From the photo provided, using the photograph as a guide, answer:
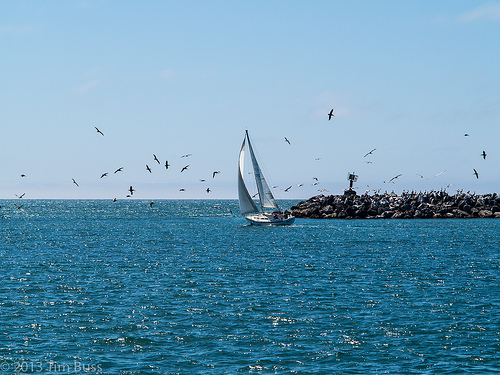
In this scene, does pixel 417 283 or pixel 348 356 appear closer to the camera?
pixel 348 356

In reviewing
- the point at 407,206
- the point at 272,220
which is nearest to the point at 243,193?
the point at 272,220

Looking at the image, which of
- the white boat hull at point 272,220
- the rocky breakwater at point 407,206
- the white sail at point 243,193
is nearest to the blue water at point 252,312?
the white sail at point 243,193

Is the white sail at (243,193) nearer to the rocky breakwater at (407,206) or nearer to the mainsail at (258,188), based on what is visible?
the mainsail at (258,188)

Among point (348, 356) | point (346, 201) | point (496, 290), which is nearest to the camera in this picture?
point (348, 356)

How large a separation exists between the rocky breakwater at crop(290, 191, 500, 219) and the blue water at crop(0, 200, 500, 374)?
5783 cm

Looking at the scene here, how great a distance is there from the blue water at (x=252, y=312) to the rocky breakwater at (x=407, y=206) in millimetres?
57829

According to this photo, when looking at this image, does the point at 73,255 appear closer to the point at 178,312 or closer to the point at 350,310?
the point at 178,312

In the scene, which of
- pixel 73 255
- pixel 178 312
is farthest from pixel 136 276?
pixel 73 255

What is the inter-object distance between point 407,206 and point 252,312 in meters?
92.9

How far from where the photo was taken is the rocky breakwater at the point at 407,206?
113 m

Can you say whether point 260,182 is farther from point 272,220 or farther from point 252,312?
point 252,312

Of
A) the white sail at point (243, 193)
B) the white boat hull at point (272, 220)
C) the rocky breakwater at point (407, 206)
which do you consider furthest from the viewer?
the rocky breakwater at point (407, 206)

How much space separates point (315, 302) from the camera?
31.8 m

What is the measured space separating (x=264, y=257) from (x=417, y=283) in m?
17.8
